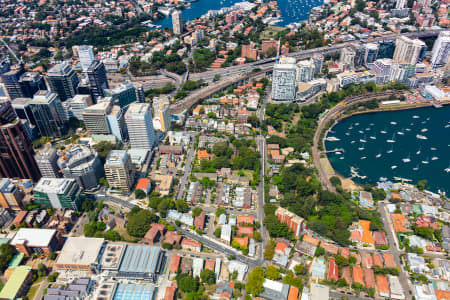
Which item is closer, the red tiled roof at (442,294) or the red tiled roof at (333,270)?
the red tiled roof at (442,294)

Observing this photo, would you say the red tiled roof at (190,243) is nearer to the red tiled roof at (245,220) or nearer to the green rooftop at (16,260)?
the red tiled roof at (245,220)

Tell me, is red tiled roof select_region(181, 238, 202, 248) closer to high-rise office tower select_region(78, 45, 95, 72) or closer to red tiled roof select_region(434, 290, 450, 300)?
red tiled roof select_region(434, 290, 450, 300)

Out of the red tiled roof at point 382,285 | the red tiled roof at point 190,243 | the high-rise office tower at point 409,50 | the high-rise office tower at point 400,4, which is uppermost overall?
the high-rise office tower at point 400,4

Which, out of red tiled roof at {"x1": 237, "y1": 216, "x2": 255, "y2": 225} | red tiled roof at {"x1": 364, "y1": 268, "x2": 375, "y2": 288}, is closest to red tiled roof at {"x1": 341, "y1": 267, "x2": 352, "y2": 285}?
red tiled roof at {"x1": 364, "y1": 268, "x2": 375, "y2": 288}

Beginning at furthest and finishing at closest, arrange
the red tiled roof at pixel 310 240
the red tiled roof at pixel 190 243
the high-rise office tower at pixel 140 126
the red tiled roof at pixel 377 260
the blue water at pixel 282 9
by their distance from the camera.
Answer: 1. the blue water at pixel 282 9
2. the high-rise office tower at pixel 140 126
3. the red tiled roof at pixel 190 243
4. the red tiled roof at pixel 310 240
5. the red tiled roof at pixel 377 260

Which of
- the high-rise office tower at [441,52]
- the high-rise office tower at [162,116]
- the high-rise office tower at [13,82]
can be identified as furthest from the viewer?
the high-rise office tower at [441,52]

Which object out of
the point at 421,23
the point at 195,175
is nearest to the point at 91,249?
the point at 195,175

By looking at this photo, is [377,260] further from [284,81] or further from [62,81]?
[62,81]

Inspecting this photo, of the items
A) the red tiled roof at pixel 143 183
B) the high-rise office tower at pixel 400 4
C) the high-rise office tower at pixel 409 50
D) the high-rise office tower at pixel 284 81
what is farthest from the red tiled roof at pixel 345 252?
the high-rise office tower at pixel 400 4
